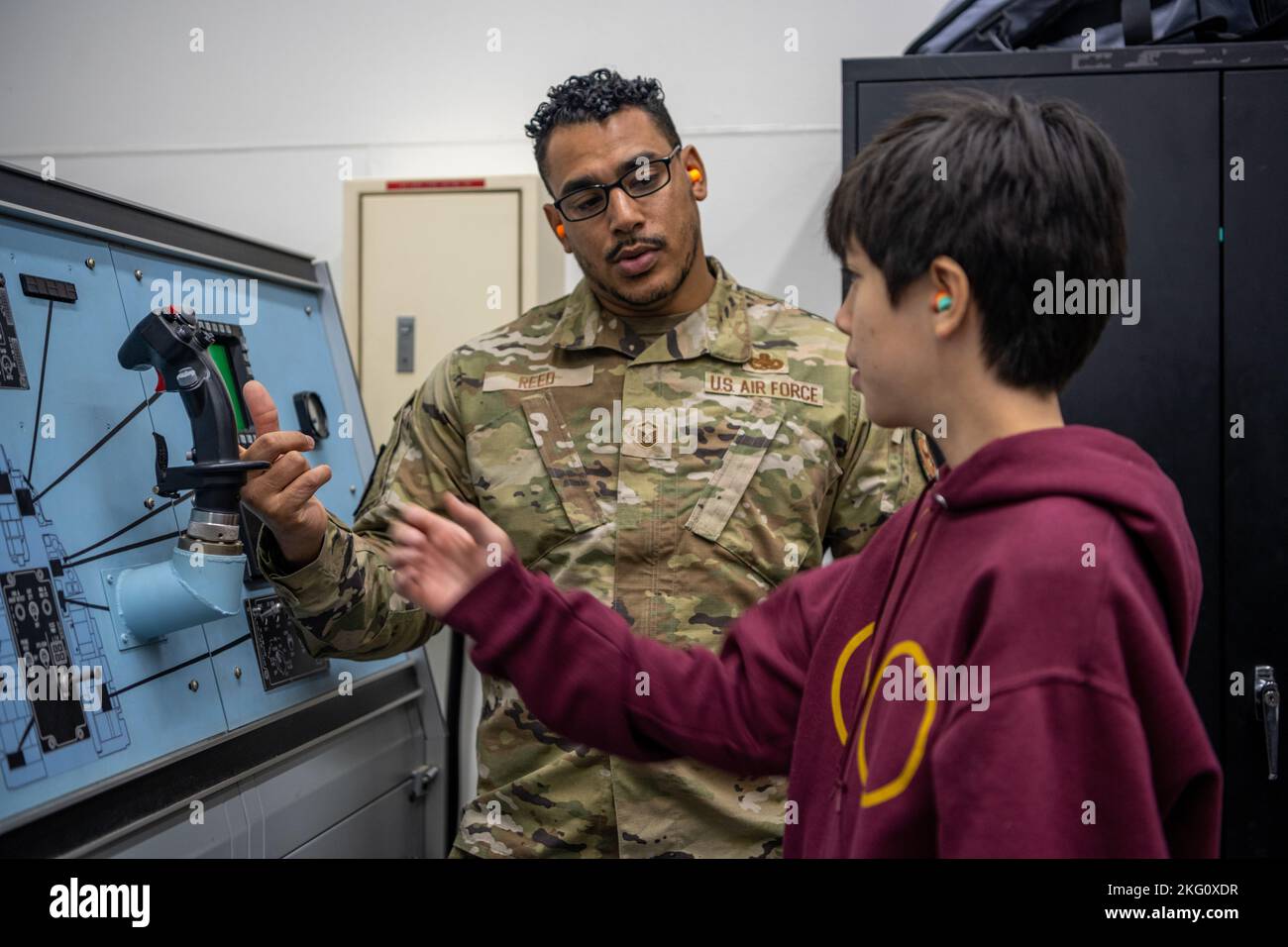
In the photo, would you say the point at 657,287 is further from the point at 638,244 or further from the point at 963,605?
the point at 963,605

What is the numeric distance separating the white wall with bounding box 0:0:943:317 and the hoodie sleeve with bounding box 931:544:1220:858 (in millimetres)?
1569

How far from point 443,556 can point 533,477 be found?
0.61 metres

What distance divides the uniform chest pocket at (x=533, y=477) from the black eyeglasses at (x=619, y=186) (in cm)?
25

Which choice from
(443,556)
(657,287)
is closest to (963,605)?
(443,556)

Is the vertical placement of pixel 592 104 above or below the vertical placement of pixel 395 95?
below

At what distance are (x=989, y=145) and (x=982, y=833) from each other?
0.46m

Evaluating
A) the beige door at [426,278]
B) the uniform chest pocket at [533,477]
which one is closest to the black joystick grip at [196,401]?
the uniform chest pocket at [533,477]

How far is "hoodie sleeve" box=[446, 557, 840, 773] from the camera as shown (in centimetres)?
78

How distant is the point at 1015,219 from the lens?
718 millimetres

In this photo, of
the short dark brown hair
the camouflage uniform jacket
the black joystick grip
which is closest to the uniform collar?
the camouflage uniform jacket

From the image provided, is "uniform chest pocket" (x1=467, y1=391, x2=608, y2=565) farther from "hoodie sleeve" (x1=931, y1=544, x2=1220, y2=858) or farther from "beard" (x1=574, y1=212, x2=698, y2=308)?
"hoodie sleeve" (x1=931, y1=544, x2=1220, y2=858)

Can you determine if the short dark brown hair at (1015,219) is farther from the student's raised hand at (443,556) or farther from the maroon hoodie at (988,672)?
the student's raised hand at (443,556)
